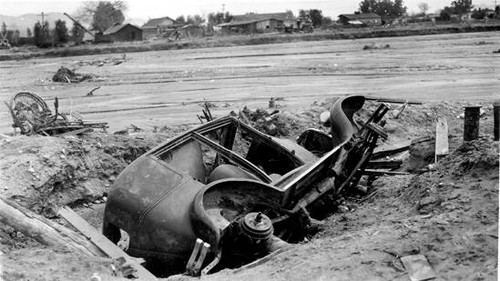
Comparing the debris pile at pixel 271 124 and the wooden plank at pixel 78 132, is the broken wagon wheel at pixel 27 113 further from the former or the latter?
the debris pile at pixel 271 124

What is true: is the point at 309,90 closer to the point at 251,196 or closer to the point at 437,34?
the point at 251,196

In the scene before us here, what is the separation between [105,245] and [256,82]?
55.4 ft

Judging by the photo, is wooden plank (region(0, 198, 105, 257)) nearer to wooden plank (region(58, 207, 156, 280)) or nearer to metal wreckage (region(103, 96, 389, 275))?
wooden plank (region(58, 207, 156, 280))

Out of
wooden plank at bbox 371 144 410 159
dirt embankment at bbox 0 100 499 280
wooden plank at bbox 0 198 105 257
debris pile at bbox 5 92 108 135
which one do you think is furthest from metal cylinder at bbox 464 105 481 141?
debris pile at bbox 5 92 108 135

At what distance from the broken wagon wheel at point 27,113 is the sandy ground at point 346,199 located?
→ 5.04 feet

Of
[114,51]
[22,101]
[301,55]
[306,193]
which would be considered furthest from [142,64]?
[306,193]

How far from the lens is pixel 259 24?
246ft

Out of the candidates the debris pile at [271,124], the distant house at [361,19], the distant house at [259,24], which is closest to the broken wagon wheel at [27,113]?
the debris pile at [271,124]

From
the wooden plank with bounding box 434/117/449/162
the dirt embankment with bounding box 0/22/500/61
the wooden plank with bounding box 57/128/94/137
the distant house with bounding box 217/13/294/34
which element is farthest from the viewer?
the distant house with bounding box 217/13/294/34

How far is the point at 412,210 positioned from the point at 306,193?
146cm

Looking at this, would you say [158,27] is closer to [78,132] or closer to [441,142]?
[78,132]

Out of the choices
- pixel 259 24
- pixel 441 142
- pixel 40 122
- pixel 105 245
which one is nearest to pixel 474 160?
pixel 441 142

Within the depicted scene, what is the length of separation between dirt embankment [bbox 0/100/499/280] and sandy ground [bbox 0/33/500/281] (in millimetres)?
16

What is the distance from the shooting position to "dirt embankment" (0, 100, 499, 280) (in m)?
4.95
